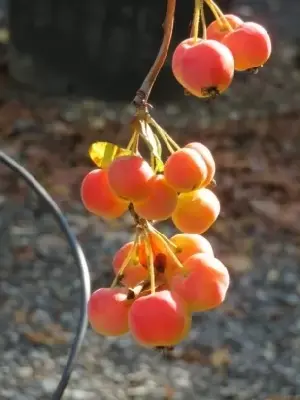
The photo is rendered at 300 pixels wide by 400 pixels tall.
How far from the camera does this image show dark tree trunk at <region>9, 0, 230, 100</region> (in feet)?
8.47

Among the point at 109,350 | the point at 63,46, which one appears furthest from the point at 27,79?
the point at 109,350

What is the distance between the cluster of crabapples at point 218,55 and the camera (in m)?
0.36

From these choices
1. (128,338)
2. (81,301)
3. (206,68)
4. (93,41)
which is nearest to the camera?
(206,68)

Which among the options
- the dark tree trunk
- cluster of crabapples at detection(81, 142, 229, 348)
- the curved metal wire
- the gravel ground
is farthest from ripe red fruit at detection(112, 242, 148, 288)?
the dark tree trunk

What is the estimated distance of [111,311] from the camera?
1.30 feet

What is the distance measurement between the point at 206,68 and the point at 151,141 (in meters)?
0.04

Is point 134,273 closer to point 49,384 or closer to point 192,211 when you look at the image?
point 192,211

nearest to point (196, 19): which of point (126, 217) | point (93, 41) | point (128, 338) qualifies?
point (128, 338)

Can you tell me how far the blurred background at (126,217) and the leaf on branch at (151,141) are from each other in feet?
3.92

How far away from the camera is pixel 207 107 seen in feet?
8.80

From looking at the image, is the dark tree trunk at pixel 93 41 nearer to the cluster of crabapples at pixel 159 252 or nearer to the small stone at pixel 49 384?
the small stone at pixel 49 384

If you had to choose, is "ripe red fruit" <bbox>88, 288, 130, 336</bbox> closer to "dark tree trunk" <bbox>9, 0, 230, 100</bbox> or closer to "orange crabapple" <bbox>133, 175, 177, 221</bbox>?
"orange crabapple" <bbox>133, 175, 177, 221</bbox>

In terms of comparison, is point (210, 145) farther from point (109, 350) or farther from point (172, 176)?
point (172, 176)

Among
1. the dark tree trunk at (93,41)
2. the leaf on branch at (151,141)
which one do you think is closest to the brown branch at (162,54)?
the leaf on branch at (151,141)
